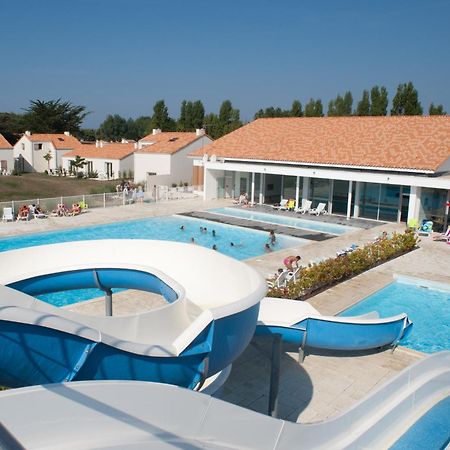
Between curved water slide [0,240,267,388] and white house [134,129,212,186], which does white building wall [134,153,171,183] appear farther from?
curved water slide [0,240,267,388]

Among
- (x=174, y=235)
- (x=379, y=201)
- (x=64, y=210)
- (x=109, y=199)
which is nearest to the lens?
(x=174, y=235)

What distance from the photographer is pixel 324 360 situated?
977 centimetres

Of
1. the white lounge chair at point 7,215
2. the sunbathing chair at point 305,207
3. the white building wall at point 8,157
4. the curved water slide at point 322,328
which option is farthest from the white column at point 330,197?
the white building wall at point 8,157

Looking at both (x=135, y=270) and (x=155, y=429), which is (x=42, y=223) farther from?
(x=155, y=429)

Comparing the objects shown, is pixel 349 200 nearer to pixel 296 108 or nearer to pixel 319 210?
pixel 319 210

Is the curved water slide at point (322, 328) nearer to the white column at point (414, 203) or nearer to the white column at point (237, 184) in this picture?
the white column at point (414, 203)

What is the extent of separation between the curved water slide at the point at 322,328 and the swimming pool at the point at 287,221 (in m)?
13.0

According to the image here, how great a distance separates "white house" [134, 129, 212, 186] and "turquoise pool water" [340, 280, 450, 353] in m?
22.6

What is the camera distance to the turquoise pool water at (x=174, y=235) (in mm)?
19953

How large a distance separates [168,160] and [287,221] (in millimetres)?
14031

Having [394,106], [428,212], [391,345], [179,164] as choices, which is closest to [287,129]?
[179,164]

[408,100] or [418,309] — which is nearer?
[418,309]

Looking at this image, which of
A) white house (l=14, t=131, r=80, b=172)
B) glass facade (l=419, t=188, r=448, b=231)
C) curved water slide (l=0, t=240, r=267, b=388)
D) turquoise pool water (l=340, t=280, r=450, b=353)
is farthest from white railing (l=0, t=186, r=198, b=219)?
white house (l=14, t=131, r=80, b=172)

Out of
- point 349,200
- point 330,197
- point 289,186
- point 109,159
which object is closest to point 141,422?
point 349,200
